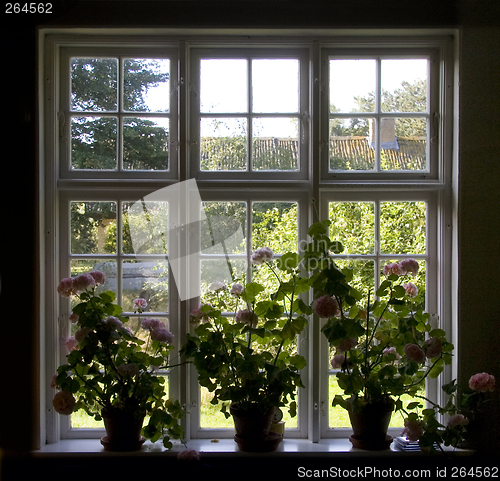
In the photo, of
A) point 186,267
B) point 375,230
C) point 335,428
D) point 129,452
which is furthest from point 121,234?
point 335,428

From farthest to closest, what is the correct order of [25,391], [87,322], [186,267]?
1. [186,267]
2. [25,391]
3. [87,322]

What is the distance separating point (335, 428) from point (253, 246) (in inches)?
46.5

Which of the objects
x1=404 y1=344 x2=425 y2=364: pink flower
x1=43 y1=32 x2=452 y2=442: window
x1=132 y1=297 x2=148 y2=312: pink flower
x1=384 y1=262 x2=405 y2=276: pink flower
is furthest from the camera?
x1=43 y1=32 x2=452 y2=442: window

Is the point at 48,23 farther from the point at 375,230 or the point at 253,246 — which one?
the point at 375,230

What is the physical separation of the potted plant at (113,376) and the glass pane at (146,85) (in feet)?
3.49

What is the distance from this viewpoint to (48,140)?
2.99m

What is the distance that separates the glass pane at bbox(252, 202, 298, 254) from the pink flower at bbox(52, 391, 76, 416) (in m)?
1.30

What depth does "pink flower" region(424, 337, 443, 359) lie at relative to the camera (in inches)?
104

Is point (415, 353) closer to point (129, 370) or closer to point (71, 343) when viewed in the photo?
point (129, 370)

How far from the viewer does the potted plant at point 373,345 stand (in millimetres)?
2619

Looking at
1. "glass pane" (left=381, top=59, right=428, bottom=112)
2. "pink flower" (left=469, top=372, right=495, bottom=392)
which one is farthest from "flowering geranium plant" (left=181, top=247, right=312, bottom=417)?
"glass pane" (left=381, top=59, right=428, bottom=112)

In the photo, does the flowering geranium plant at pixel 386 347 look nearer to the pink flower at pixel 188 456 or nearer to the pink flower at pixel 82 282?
the pink flower at pixel 188 456

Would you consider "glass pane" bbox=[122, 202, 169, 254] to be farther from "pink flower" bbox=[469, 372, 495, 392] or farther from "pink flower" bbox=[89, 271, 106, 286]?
"pink flower" bbox=[469, 372, 495, 392]

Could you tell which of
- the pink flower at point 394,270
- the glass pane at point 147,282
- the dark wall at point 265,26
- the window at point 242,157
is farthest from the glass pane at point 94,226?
the pink flower at point 394,270
